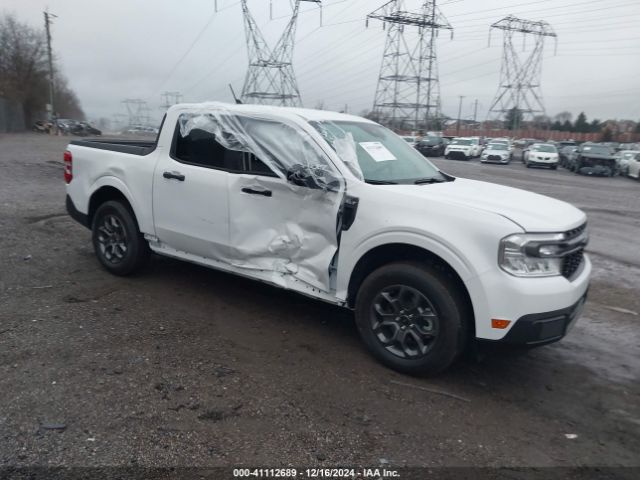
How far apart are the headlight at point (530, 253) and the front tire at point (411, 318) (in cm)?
43

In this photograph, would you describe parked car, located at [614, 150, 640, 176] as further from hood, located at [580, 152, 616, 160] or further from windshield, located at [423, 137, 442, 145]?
windshield, located at [423, 137, 442, 145]

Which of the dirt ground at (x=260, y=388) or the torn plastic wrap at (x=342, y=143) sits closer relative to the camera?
the dirt ground at (x=260, y=388)

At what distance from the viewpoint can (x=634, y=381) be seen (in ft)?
13.4

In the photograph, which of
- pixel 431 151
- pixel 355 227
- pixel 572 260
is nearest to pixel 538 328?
pixel 572 260

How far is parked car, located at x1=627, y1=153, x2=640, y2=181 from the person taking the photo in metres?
27.8

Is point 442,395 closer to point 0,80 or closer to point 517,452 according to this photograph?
point 517,452

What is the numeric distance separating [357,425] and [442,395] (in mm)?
752

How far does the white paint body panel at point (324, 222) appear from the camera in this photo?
3.53m

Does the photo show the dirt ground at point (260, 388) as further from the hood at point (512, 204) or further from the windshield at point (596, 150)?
the windshield at point (596, 150)

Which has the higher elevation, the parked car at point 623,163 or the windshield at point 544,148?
the windshield at point 544,148

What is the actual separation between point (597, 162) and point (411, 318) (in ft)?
96.6

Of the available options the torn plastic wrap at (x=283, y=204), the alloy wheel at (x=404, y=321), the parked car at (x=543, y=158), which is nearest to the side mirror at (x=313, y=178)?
the torn plastic wrap at (x=283, y=204)

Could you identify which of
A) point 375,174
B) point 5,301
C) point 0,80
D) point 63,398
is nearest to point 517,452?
point 375,174

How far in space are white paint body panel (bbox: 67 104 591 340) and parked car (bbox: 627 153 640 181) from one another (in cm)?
2748
